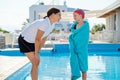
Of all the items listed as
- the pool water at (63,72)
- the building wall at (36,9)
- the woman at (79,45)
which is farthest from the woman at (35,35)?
the building wall at (36,9)

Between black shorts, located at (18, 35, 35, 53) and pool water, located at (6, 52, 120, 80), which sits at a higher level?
black shorts, located at (18, 35, 35, 53)

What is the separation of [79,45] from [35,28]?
4.15 ft

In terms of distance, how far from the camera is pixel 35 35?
397 cm

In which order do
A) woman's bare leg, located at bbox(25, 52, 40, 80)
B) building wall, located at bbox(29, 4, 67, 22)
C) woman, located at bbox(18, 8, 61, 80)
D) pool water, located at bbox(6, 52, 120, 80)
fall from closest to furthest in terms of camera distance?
1. woman, located at bbox(18, 8, 61, 80)
2. woman's bare leg, located at bbox(25, 52, 40, 80)
3. pool water, located at bbox(6, 52, 120, 80)
4. building wall, located at bbox(29, 4, 67, 22)

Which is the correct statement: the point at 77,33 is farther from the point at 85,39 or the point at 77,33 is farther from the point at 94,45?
the point at 94,45

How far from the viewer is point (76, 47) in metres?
5.01

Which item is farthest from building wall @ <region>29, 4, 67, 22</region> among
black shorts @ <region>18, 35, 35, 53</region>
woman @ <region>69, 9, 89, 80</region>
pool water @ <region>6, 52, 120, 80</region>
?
black shorts @ <region>18, 35, 35, 53</region>

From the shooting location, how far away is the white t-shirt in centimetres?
388

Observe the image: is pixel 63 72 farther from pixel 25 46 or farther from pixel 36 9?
pixel 36 9

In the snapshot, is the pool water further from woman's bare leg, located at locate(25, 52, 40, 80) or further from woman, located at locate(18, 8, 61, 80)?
woman, located at locate(18, 8, 61, 80)

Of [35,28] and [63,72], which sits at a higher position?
[35,28]

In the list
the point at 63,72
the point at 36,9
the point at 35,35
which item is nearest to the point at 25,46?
the point at 35,35

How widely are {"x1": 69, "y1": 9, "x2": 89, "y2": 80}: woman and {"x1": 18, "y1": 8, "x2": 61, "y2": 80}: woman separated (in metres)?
0.95

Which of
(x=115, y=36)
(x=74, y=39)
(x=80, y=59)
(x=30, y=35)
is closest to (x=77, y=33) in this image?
(x=74, y=39)
